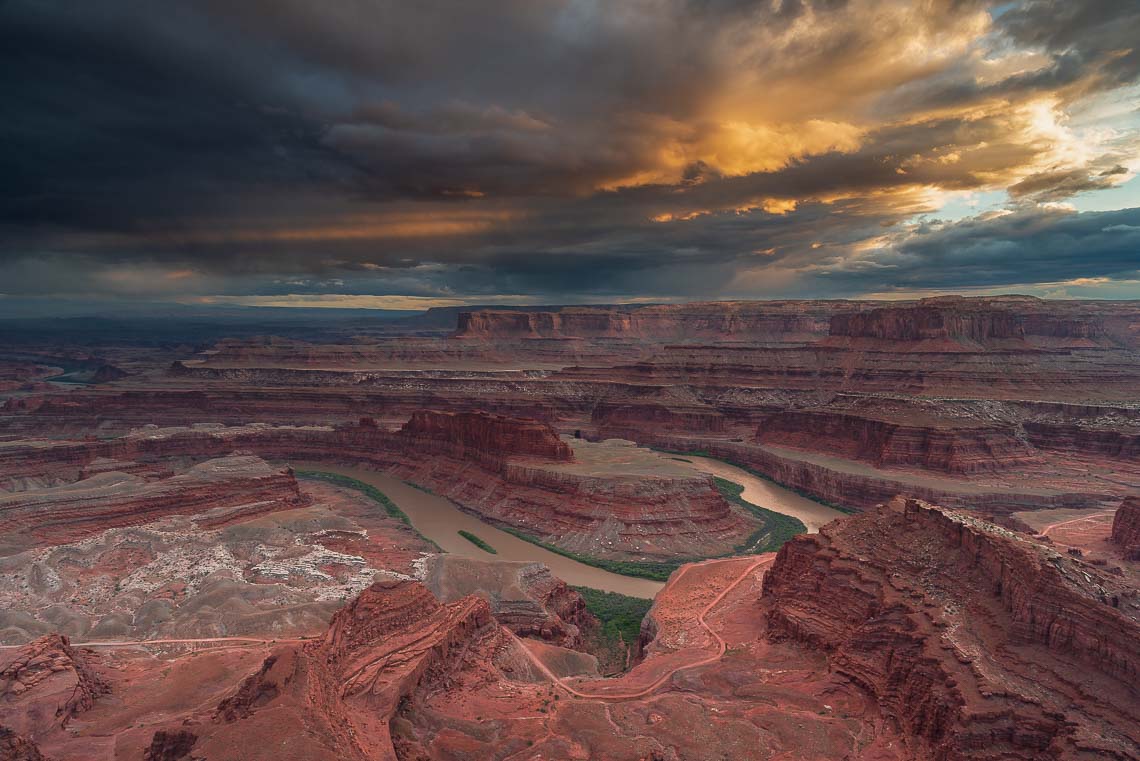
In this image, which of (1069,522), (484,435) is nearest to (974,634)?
(1069,522)

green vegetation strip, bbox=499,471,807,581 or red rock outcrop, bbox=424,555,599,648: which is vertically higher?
red rock outcrop, bbox=424,555,599,648

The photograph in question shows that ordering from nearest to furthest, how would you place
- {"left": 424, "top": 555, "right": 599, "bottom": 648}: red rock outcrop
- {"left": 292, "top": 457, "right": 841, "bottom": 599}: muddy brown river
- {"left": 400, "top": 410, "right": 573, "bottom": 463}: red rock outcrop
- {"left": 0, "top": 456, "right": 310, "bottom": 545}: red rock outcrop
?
{"left": 424, "top": 555, "right": 599, "bottom": 648}: red rock outcrop
{"left": 292, "top": 457, "right": 841, "bottom": 599}: muddy brown river
{"left": 0, "top": 456, "right": 310, "bottom": 545}: red rock outcrop
{"left": 400, "top": 410, "right": 573, "bottom": 463}: red rock outcrop

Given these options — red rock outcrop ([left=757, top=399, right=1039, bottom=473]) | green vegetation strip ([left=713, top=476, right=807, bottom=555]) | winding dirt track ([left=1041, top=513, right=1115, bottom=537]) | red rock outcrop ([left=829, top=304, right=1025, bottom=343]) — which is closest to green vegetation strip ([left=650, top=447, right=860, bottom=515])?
green vegetation strip ([left=713, top=476, right=807, bottom=555])

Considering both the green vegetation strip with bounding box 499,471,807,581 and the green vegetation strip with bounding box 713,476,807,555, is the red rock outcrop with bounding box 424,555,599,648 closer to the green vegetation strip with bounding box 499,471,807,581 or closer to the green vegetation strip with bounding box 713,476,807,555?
the green vegetation strip with bounding box 499,471,807,581

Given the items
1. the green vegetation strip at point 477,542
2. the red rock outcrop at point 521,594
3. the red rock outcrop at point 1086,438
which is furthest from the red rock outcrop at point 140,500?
the red rock outcrop at point 1086,438

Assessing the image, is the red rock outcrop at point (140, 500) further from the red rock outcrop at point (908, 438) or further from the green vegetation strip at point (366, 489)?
the red rock outcrop at point (908, 438)

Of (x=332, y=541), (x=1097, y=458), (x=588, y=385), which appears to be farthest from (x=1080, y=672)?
(x=588, y=385)
